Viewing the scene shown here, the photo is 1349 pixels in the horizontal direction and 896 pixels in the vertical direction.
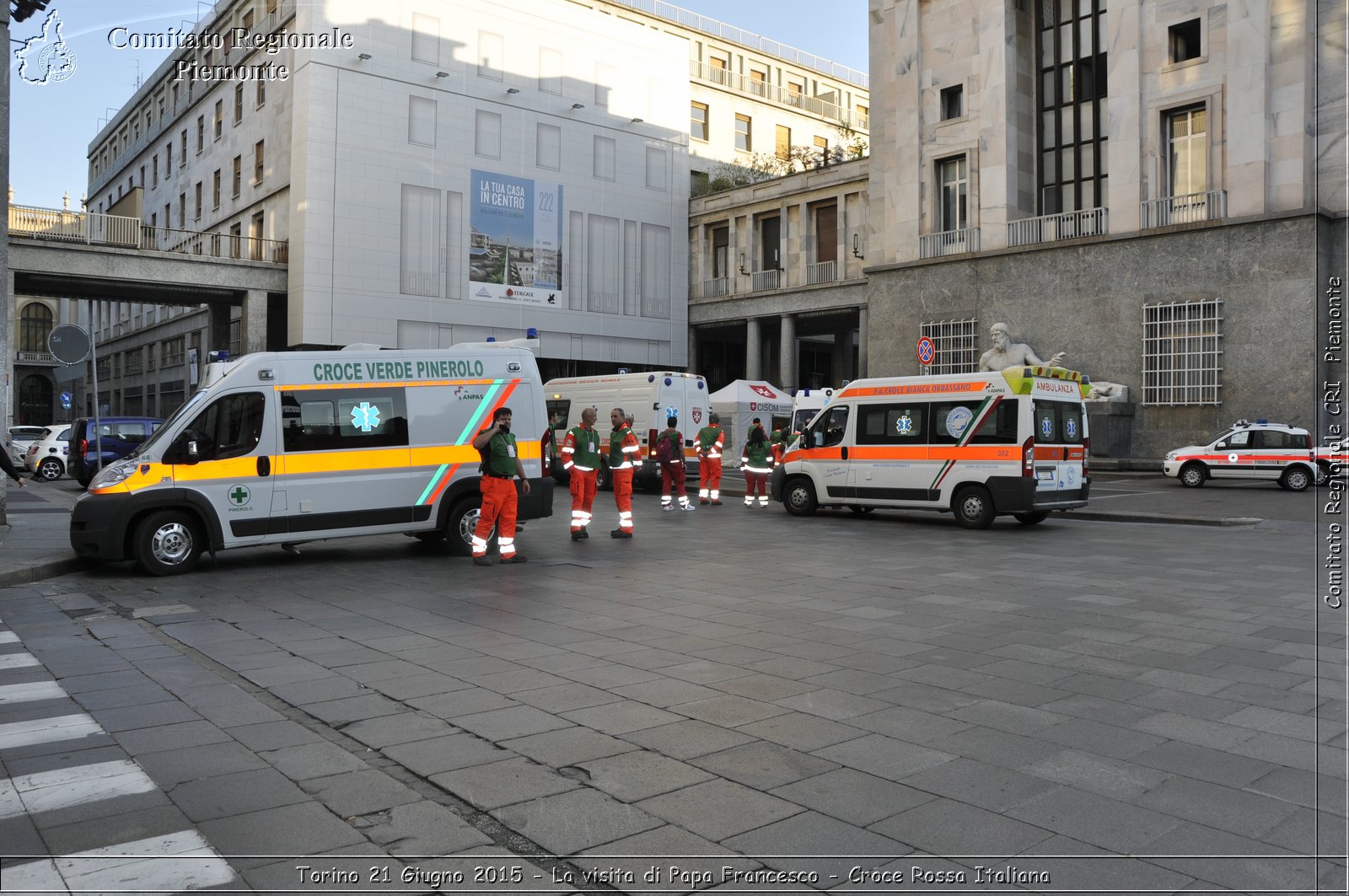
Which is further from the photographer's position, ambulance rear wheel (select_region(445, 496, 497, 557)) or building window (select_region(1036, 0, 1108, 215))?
building window (select_region(1036, 0, 1108, 215))

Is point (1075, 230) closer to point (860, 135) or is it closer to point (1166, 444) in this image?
point (1166, 444)

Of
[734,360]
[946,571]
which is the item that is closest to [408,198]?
[734,360]

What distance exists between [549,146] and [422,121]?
5.67m

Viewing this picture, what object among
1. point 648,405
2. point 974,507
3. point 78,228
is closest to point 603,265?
point 78,228

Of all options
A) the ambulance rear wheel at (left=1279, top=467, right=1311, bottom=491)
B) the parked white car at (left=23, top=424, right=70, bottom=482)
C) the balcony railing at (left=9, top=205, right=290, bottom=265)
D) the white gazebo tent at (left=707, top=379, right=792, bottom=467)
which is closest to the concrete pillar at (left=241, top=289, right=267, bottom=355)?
the balcony railing at (left=9, top=205, right=290, bottom=265)

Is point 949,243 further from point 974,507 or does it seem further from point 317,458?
point 317,458

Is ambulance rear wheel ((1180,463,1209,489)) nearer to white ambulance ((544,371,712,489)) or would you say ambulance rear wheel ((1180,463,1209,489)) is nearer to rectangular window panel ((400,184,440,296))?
white ambulance ((544,371,712,489))

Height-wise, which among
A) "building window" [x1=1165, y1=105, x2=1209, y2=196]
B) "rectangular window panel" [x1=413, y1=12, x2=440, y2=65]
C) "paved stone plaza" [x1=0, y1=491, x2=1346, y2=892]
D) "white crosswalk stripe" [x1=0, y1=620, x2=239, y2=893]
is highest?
"rectangular window panel" [x1=413, y1=12, x2=440, y2=65]

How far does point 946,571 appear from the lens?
36.3 feet

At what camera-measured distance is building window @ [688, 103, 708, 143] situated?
1964 inches

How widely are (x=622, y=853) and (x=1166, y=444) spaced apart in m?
28.4

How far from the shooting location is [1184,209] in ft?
93.6

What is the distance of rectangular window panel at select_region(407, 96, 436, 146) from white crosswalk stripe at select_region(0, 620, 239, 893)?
36.8m

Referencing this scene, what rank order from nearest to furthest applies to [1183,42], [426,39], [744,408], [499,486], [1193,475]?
[499,486], [1193,475], [1183,42], [744,408], [426,39]
